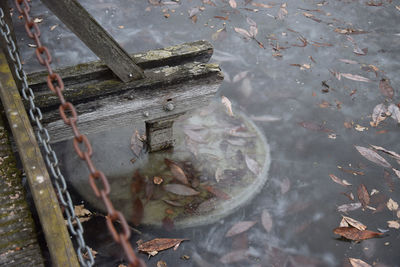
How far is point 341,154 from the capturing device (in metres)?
3.42

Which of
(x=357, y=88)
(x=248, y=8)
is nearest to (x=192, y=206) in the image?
(x=357, y=88)

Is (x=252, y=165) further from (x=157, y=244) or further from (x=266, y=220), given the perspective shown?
(x=157, y=244)

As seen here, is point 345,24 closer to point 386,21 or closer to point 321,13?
point 321,13

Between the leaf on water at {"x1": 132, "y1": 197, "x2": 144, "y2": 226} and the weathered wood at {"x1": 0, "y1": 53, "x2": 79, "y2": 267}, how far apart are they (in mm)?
1312

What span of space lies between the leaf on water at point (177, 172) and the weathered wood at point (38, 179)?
1.55m

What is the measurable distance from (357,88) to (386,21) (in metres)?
1.85

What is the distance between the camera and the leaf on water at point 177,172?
9.96 ft

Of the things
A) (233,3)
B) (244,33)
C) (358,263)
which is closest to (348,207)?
(358,263)

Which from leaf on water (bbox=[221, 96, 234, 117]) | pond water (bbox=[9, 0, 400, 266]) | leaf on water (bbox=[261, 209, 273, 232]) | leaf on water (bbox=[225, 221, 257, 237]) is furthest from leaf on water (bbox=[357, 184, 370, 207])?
A: leaf on water (bbox=[221, 96, 234, 117])

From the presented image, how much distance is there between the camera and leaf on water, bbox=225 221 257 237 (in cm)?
279

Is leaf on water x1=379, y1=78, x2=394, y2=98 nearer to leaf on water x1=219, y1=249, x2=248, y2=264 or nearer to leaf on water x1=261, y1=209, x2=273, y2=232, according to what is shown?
leaf on water x1=261, y1=209, x2=273, y2=232

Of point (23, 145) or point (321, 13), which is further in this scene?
point (321, 13)

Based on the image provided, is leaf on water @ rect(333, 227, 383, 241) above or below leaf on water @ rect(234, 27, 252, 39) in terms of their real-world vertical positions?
below

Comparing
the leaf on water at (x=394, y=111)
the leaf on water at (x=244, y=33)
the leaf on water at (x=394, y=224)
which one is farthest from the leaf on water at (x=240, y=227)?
the leaf on water at (x=244, y=33)
